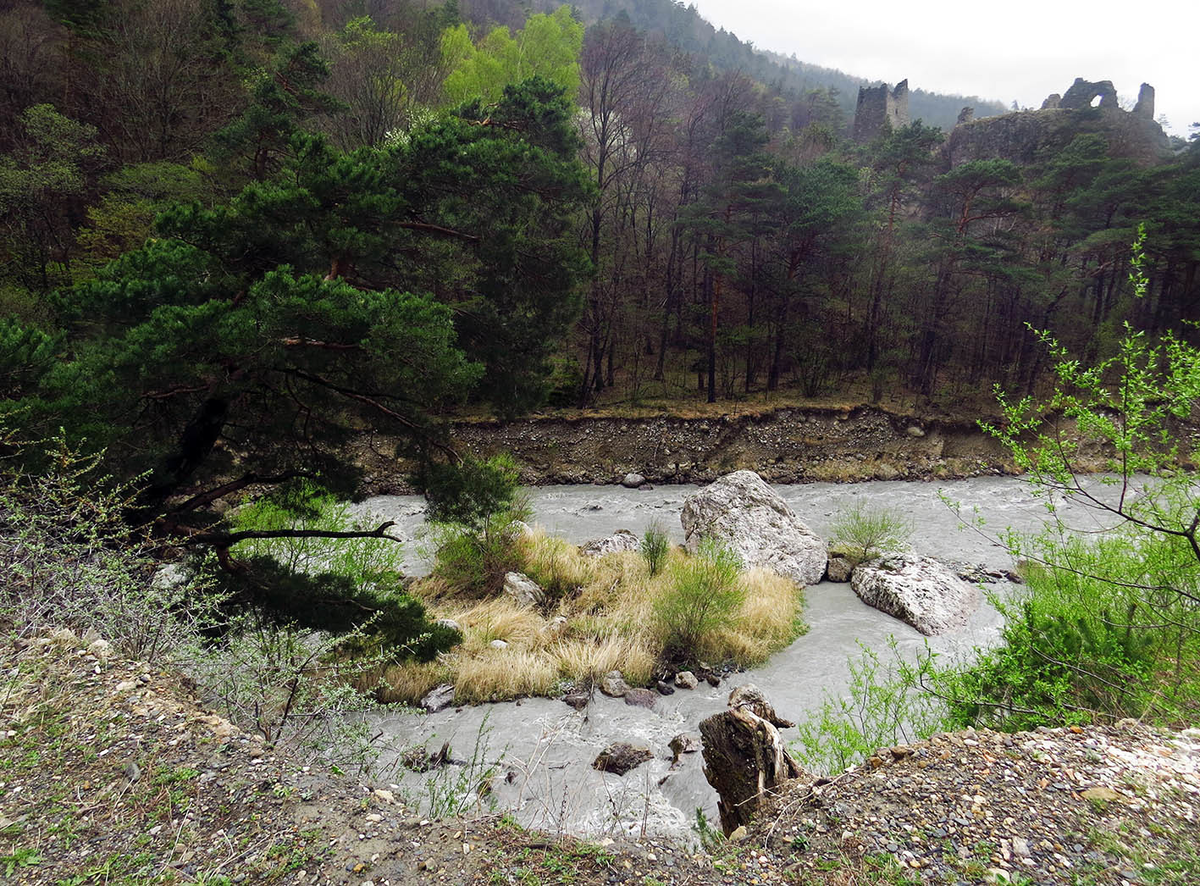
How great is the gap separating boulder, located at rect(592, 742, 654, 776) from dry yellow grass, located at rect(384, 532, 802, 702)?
1.60 metres

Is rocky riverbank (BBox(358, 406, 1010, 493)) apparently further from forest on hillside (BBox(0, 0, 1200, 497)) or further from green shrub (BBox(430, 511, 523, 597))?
green shrub (BBox(430, 511, 523, 597))

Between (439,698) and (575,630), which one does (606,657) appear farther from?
(439,698)

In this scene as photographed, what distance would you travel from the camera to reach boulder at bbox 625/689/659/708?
277 inches

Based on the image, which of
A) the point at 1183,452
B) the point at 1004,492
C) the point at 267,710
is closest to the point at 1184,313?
the point at 1183,452

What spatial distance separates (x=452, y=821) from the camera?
9.77ft

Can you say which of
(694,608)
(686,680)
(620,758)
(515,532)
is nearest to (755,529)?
(694,608)

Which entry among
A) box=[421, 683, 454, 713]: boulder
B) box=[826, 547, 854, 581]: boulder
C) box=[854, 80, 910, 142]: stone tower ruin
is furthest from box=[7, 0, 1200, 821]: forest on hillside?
box=[854, 80, 910, 142]: stone tower ruin

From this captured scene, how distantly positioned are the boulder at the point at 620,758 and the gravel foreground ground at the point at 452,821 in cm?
259

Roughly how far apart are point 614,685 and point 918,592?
580cm

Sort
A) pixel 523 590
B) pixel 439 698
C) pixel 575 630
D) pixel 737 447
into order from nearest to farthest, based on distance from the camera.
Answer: pixel 439 698
pixel 575 630
pixel 523 590
pixel 737 447

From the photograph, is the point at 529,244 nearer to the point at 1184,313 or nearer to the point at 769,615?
the point at 769,615

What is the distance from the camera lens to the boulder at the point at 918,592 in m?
9.21

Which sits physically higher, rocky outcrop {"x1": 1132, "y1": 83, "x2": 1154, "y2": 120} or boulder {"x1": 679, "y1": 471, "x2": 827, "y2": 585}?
rocky outcrop {"x1": 1132, "y1": 83, "x2": 1154, "y2": 120}

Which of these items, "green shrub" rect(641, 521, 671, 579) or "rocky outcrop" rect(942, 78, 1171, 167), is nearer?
"green shrub" rect(641, 521, 671, 579)
